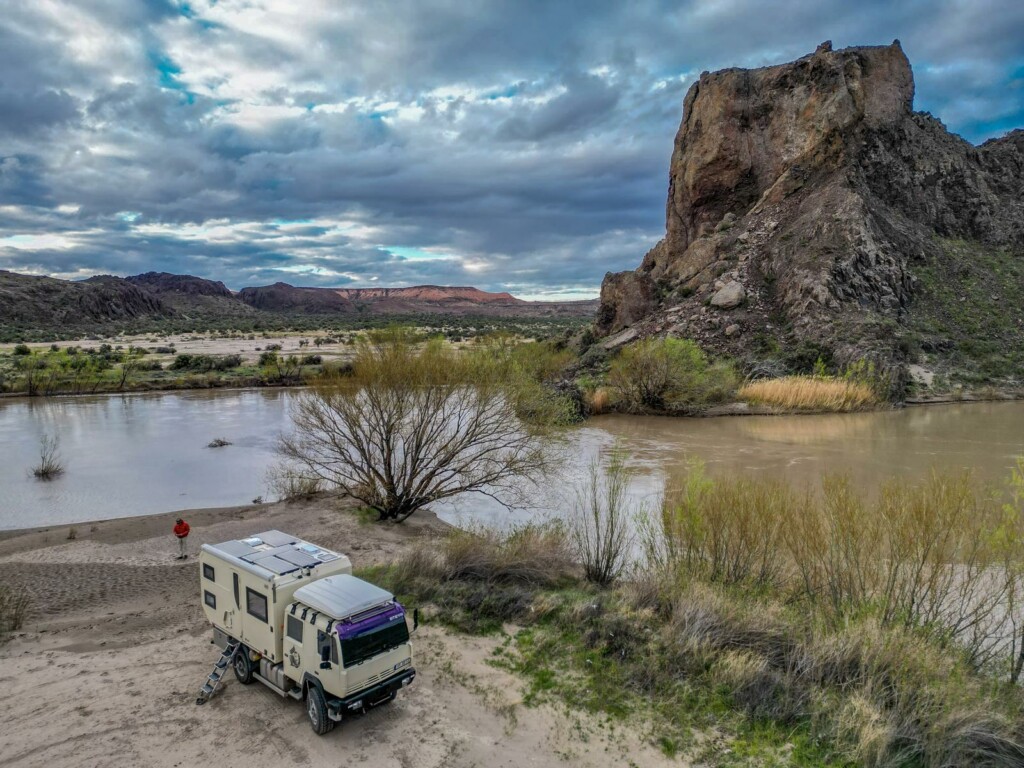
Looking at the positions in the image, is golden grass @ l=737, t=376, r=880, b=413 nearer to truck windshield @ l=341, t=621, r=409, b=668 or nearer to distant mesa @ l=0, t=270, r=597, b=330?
truck windshield @ l=341, t=621, r=409, b=668

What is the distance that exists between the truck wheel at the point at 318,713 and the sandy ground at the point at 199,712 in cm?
11

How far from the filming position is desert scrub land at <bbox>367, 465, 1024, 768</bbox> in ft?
21.2

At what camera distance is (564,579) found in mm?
11039

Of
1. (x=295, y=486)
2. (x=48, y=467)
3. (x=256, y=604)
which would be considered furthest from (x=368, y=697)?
(x=48, y=467)

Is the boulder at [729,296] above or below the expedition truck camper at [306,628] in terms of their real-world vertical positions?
above

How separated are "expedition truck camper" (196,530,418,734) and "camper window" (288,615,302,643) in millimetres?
11

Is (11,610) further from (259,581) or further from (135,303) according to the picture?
(135,303)

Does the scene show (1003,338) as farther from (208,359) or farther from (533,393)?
(208,359)

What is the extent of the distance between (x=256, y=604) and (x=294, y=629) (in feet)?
2.47

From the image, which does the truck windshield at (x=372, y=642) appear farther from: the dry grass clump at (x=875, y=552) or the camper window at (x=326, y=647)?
the dry grass clump at (x=875, y=552)

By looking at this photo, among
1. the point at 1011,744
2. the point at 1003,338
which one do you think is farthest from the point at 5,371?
the point at 1003,338

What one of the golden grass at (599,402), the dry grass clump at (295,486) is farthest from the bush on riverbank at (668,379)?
the dry grass clump at (295,486)

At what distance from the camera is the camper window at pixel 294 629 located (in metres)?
6.96

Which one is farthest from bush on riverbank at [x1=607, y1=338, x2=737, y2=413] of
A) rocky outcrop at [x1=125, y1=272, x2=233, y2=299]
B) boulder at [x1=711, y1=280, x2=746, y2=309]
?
rocky outcrop at [x1=125, y1=272, x2=233, y2=299]
